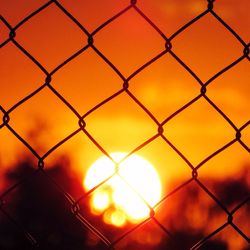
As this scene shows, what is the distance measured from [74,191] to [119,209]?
6.14 metres

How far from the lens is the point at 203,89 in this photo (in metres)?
1.99

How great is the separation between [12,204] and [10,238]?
1718mm

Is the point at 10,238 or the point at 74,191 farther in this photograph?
the point at 74,191

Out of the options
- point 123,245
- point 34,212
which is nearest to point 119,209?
point 123,245

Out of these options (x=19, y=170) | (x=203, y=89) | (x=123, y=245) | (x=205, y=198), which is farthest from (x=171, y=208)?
(x=203, y=89)

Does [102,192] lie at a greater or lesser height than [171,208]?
lesser

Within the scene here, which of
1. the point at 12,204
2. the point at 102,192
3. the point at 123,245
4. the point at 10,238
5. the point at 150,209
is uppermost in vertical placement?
the point at 12,204

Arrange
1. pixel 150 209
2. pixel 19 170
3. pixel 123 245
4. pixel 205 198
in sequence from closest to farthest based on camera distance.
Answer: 1. pixel 150 209
2. pixel 123 245
3. pixel 205 198
4. pixel 19 170

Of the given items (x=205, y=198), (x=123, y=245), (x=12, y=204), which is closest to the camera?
A: (x=123, y=245)

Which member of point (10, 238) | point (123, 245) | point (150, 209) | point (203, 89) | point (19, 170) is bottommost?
point (150, 209)

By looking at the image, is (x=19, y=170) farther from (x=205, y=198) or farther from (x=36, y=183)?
(x=205, y=198)

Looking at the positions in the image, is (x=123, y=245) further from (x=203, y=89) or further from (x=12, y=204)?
(x=203, y=89)

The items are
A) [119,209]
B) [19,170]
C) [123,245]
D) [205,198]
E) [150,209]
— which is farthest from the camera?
[19,170]

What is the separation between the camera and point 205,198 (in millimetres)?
18953
